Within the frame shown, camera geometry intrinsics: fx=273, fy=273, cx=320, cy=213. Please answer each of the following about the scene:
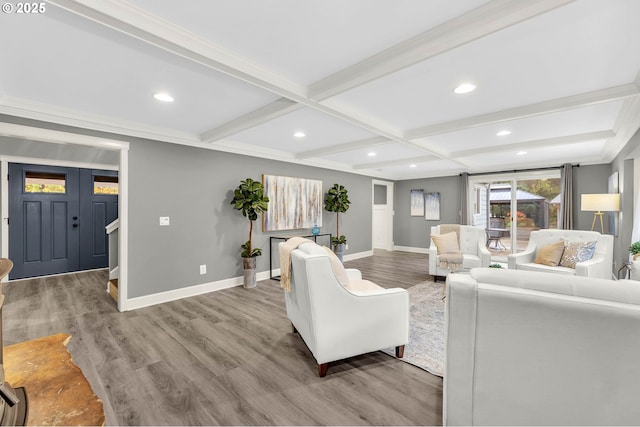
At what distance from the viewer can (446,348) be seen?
133cm

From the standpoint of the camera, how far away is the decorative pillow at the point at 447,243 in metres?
4.66

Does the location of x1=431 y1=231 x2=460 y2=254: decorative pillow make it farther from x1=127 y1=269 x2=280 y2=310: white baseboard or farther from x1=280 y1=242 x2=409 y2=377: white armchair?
x1=127 y1=269 x2=280 y2=310: white baseboard

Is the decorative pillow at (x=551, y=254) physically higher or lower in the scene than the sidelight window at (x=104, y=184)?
lower

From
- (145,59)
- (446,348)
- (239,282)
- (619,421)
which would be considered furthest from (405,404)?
(239,282)

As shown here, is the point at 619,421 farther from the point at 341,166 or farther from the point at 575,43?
the point at 341,166

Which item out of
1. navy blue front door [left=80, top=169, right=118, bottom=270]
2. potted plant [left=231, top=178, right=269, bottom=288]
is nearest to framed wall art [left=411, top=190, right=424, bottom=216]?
potted plant [left=231, top=178, right=269, bottom=288]

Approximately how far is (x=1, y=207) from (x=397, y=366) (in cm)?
671

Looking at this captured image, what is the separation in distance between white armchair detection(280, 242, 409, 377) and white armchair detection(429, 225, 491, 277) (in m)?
2.59

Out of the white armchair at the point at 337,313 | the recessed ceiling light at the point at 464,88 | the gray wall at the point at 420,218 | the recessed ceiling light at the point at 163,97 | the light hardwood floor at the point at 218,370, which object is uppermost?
the recessed ceiling light at the point at 464,88

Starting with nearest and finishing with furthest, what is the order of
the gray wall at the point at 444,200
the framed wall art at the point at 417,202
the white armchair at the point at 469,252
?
1. the white armchair at the point at 469,252
2. the gray wall at the point at 444,200
3. the framed wall art at the point at 417,202

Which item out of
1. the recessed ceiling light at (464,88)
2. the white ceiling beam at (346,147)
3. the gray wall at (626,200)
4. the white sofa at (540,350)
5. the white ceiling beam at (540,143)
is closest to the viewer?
the white sofa at (540,350)

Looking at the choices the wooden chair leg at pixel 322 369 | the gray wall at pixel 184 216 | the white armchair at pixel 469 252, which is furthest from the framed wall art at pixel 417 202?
the wooden chair leg at pixel 322 369

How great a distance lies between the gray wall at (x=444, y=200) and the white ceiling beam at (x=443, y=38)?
604cm

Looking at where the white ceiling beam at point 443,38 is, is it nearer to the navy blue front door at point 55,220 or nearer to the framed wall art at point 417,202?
the navy blue front door at point 55,220
